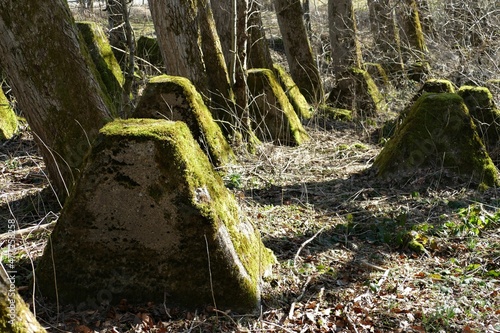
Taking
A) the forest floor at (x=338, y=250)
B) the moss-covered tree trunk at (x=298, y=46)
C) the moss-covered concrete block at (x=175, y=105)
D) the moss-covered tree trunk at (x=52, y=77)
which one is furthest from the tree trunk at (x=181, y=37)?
the moss-covered tree trunk at (x=298, y=46)

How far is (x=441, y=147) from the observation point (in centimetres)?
773

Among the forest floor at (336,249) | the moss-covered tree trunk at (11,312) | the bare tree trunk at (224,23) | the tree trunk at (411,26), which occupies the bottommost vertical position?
the forest floor at (336,249)

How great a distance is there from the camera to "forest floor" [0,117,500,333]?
4.16 meters

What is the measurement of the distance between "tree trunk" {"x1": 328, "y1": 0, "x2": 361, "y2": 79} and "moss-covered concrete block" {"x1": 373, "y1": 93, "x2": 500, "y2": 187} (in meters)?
7.17

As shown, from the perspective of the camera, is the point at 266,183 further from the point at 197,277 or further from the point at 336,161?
the point at 197,277

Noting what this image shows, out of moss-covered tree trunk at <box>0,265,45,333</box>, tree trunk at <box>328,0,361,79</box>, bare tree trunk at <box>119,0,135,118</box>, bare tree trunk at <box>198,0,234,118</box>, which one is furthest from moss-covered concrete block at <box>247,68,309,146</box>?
moss-covered tree trunk at <box>0,265,45,333</box>

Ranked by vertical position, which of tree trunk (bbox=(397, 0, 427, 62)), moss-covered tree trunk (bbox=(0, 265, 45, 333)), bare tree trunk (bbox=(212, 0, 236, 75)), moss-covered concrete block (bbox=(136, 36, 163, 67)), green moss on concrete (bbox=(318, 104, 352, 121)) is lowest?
green moss on concrete (bbox=(318, 104, 352, 121))

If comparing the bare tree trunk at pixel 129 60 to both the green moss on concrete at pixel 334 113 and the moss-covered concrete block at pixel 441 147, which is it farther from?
the green moss on concrete at pixel 334 113

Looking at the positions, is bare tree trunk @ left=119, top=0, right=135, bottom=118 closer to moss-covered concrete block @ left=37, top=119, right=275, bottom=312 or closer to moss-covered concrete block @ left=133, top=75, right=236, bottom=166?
moss-covered concrete block @ left=133, top=75, right=236, bottom=166

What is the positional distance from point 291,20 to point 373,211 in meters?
8.27

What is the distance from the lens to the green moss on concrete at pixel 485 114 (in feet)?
27.9

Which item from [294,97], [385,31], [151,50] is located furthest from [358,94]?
[151,50]

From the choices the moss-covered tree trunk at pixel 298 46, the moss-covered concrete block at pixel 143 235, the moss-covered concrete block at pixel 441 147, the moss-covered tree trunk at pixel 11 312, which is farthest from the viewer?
the moss-covered tree trunk at pixel 298 46

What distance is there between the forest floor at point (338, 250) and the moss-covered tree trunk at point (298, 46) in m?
5.50
